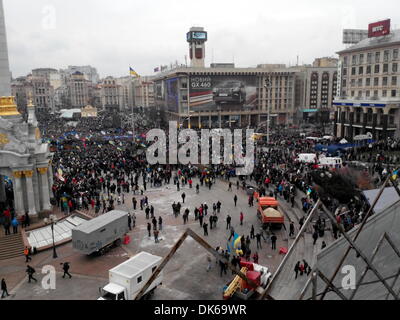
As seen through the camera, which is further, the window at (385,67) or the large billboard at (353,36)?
the large billboard at (353,36)

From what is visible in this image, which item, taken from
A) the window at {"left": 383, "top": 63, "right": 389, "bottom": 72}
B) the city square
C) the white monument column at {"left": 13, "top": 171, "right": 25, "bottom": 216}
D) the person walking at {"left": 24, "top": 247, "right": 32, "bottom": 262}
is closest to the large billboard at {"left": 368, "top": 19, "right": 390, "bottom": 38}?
the city square

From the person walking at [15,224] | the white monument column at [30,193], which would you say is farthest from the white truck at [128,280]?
the white monument column at [30,193]

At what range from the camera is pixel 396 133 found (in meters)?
50.1

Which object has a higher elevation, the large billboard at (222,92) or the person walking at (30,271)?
the large billboard at (222,92)

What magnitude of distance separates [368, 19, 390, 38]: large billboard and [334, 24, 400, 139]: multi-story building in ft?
3.37

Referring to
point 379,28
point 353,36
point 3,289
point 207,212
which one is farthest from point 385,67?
point 3,289

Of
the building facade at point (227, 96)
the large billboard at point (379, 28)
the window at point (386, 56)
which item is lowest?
the building facade at point (227, 96)

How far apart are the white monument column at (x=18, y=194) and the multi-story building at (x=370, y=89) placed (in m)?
47.2

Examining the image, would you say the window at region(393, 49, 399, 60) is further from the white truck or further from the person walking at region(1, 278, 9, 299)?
the person walking at region(1, 278, 9, 299)

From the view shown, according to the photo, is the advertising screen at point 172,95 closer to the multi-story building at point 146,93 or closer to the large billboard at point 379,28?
the large billboard at point 379,28

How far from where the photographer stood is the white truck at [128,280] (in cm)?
1370
